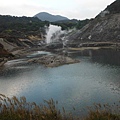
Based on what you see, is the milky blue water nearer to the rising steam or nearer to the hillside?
the hillside

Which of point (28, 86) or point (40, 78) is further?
point (40, 78)

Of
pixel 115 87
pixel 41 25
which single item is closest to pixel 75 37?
pixel 41 25

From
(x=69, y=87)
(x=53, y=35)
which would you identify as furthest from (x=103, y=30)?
(x=69, y=87)

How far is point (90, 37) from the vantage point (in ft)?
383

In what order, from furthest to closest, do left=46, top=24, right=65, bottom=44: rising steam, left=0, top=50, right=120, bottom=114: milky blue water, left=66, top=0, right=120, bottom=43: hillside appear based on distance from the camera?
left=46, top=24, right=65, bottom=44: rising steam
left=66, top=0, right=120, bottom=43: hillside
left=0, top=50, right=120, bottom=114: milky blue water

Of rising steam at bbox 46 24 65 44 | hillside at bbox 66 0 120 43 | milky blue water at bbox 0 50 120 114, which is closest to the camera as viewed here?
milky blue water at bbox 0 50 120 114

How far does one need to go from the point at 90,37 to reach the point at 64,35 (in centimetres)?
3692

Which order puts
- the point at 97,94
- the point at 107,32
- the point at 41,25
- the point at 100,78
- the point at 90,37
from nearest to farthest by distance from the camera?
the point at 97,94, the point at 100,78, the point at 107,32, the point at 90,37, the point at 41,25

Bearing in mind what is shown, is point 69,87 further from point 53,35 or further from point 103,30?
point 53,35

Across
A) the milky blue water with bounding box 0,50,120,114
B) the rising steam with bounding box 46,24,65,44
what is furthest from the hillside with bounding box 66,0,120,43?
the milky blue water with bounding box 0,50,120,114

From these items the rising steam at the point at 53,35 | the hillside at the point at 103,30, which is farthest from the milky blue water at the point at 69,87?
the rising steam at the point at 53,35

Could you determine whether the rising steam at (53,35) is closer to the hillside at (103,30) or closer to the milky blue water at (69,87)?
the hillside at (103,30)

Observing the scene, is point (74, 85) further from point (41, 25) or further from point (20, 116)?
point (41, 25)

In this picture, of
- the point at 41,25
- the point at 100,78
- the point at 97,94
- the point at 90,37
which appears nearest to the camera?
the point at 97,94
